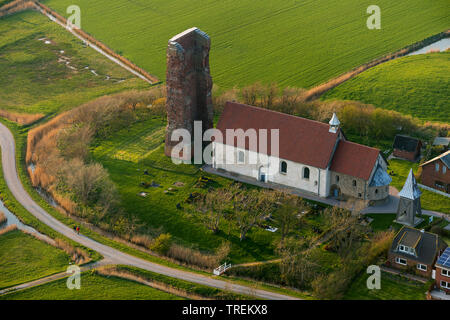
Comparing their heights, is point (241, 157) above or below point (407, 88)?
below

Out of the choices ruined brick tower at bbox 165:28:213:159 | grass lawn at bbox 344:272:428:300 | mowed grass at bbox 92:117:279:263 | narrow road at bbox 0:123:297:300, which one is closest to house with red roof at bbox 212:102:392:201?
ruined brick tower at bbox 165:28:213:159

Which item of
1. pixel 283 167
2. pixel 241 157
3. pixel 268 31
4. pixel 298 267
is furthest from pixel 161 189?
pixel 268 31

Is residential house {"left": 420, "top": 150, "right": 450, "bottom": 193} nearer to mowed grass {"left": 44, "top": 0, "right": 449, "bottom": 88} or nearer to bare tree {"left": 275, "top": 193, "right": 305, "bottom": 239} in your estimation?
bare tree {"left": 275, "top": 193, "right": 305, "bottom": 239}

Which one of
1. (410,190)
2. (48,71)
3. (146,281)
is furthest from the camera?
(48,71)

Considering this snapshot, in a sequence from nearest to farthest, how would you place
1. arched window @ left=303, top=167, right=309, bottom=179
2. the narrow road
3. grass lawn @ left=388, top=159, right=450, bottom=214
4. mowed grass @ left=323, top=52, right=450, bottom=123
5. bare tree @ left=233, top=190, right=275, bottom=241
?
the narrow road → bare tree @ left=233, top=190, right=275, bottom=241 → grass lawn @ left=388, top=159, right=450, bottom=214 → arched window @ left=303, top=167, right=309, bottom=179 → mowed grass @ left=323, top=52, right=450, bottom=123

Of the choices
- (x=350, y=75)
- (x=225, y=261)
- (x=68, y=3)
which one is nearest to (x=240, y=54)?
(x=350, y=75)

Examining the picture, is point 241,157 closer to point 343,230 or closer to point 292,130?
point 292,130

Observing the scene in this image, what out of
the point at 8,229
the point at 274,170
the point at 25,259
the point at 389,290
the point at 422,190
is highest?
the point at 274,170
